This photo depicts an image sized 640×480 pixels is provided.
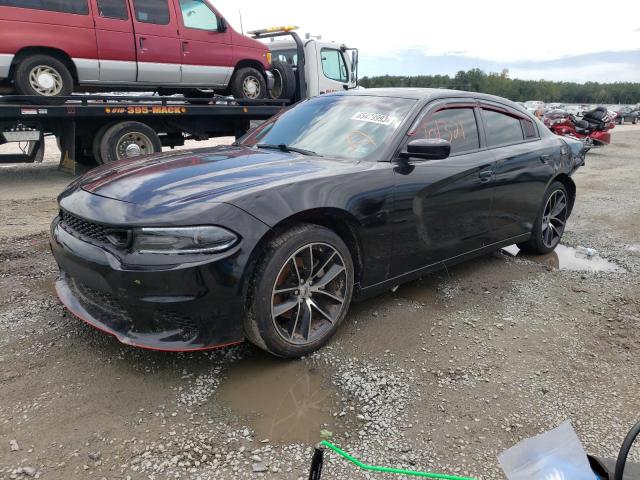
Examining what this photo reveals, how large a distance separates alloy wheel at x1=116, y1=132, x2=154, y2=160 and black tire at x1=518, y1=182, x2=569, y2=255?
602 centimetres

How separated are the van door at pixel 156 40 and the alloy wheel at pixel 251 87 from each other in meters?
1.50

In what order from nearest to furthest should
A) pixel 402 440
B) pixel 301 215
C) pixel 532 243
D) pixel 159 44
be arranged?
pixel 402 440 → pixel 301 215 → pixel 532 243 → pixel 159 44

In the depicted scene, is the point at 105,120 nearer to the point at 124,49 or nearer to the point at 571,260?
the point at 124,49

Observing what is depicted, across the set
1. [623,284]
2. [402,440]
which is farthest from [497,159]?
[402,440]

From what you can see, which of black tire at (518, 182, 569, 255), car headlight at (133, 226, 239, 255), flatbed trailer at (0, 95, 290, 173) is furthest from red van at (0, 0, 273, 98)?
black tire at (518, 182, 569, 255)

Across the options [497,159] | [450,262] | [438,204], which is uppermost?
[497,159]

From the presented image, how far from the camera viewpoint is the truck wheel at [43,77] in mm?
7082

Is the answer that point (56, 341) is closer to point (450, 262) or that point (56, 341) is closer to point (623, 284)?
point (450, 262)

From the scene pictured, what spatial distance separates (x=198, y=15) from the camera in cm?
877

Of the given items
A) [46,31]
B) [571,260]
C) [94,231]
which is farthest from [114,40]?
[571,260]

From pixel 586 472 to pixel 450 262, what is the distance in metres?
2.54

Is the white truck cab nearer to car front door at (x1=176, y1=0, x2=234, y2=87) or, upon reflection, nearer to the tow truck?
the tow truck

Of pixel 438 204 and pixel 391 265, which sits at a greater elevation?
pixel 438 204

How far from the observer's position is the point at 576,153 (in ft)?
16.9
